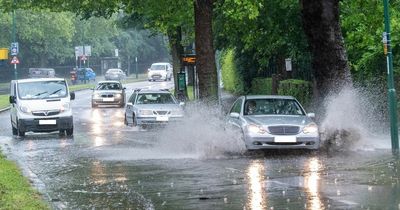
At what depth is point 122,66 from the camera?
111 metres

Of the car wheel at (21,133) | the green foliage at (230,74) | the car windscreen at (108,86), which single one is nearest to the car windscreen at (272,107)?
the car wheel at (21,133)

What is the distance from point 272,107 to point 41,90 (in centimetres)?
954

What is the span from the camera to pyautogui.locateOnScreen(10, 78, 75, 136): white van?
25.1 meters

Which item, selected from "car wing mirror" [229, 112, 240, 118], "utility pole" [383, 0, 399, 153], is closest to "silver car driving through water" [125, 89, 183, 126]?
"car wing mirror" [229, 112, 240, 118]

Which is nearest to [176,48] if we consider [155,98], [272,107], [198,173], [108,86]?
[108,86]

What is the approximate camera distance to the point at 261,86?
4125 centimetres

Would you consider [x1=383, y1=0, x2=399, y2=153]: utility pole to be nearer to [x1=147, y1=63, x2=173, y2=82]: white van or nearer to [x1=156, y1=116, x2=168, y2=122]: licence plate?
[x1=156, y1=116, x2=168, y2=122]: licence plate

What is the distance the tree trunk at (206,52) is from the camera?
1003 inches

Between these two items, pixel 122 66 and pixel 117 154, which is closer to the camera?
pixel 117 154

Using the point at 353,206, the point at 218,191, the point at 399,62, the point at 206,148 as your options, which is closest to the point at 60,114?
the point at 206,148

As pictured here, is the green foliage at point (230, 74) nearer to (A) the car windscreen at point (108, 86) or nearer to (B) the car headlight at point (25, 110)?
(A) the car windscreen at point (108, 86)

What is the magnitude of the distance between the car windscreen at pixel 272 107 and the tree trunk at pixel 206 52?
628 centimetres

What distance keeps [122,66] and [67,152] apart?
299ft

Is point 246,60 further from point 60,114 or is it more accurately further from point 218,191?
point 218,191
